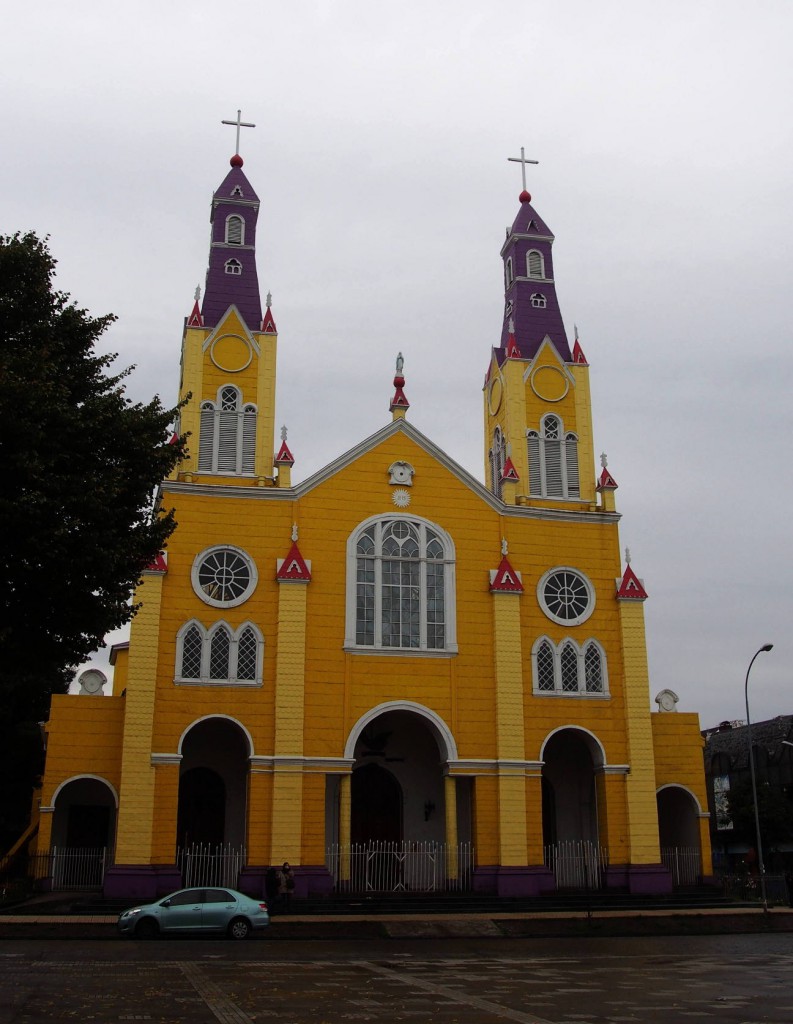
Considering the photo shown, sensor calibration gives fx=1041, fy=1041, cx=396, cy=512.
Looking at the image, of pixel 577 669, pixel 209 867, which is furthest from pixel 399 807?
pixel 577 669

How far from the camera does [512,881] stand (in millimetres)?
30016

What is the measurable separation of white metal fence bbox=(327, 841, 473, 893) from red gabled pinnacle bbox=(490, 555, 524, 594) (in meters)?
7.75

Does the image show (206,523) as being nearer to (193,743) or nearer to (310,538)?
(310,538)

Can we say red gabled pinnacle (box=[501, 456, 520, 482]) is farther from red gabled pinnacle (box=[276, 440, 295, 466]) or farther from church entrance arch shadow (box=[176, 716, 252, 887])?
church entrance arch shadow (box=[176, 716, 252, 887])

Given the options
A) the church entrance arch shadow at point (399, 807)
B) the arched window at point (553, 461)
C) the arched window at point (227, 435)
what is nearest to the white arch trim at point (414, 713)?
the church entrance arch shadow at point (399, 807)

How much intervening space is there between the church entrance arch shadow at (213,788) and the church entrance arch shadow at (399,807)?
2901 millimetres

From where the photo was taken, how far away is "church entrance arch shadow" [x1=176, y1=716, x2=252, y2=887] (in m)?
31.4

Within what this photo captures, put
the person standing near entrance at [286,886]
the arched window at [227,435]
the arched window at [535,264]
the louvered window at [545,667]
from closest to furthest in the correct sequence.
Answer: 1. the person standing near entrance at [286,886]
2. the louvered window at [545,667]
3. the arched window at [227,435]
4. the arched window at [535,264]

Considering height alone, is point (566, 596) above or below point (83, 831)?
above

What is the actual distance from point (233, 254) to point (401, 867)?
70.2ft

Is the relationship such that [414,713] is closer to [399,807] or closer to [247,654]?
[399,807]

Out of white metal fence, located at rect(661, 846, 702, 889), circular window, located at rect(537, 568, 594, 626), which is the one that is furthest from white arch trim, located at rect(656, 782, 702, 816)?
circular window, located at rect(537, 568, 594, 626)

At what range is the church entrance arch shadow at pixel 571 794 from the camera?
32.3 meters

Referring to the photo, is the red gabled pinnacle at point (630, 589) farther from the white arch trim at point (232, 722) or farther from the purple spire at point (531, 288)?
the white arch trim at point (232, 722)
